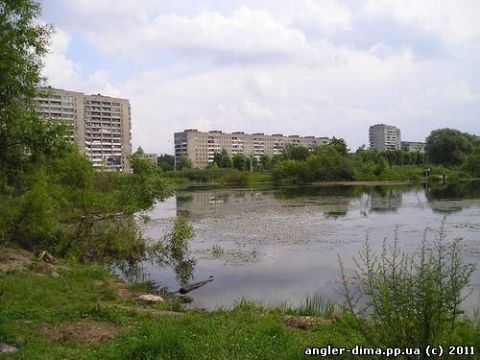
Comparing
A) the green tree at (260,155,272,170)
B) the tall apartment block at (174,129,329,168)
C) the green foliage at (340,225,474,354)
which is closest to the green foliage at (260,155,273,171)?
the green tree at (260,155,272,170)

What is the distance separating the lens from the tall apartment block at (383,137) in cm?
18412

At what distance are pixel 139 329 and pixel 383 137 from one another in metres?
185

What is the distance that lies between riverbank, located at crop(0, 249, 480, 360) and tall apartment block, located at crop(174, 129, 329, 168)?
438 ft

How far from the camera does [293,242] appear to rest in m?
23.2

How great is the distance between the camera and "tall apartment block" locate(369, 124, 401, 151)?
18412cm

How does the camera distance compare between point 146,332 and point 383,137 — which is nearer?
point 146,332

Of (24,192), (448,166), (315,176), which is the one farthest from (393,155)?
(24,192)

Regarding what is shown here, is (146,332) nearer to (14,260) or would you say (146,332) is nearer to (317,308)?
(317,308)

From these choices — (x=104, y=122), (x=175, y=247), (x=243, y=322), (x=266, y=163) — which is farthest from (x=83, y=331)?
(x=266, y=163)

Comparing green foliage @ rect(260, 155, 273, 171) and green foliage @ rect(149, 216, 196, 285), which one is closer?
green foliage @ rect(149, 216, 196, 285)

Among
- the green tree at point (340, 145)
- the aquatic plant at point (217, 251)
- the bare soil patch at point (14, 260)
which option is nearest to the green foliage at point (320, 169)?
the green tree at point (340, 145)

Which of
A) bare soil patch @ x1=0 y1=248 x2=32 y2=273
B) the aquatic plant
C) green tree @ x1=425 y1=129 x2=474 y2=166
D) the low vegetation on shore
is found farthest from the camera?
green tree @ x1=425 y1=129 x2=474 y2=166

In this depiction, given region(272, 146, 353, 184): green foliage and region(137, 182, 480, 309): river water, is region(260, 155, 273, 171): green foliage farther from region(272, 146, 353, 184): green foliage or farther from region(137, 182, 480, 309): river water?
region(137, 182, 480, 309): river water

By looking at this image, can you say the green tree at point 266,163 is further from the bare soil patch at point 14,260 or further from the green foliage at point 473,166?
the bare soil patch at point 14,260
